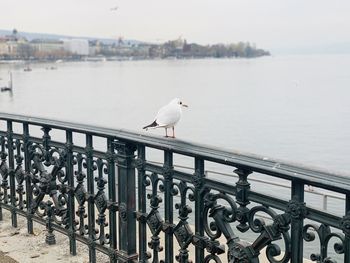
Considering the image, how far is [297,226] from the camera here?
8.44 ft

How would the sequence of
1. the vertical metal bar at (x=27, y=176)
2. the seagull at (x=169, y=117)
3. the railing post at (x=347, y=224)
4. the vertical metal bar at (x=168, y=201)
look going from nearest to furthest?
the railing post at (x=347, y=224), the vertical metal bar at (x=168, y=201), the seagull at (x=169, y=117), the vertical metal bar at (x=27, y=176)

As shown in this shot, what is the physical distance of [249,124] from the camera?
45031 millimetres

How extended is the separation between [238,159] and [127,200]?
4.15 feet

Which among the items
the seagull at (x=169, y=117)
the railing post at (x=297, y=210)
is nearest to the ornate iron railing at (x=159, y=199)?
the railing post at (x=297, y=210)

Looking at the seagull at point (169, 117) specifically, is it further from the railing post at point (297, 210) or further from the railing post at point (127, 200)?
the railing post at point (297, 210)

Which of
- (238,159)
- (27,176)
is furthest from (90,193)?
(238,159)

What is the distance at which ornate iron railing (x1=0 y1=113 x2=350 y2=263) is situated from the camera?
2570mm

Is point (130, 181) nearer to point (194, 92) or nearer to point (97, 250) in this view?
point (97, 250)

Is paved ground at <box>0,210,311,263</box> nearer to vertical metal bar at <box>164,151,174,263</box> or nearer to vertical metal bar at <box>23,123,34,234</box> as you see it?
vertical metal bar at <box>23,123,34,234</box>

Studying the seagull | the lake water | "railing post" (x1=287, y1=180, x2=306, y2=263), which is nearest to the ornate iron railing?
"railing post" (x1=287, y1=180, x2=306, y2=263)

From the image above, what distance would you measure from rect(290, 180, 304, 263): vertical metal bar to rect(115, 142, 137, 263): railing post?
4.81ft

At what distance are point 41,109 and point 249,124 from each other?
25.5 m

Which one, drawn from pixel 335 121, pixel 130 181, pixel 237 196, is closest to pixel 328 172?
pixel 237 196

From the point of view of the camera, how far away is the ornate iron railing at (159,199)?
2.57 meters
